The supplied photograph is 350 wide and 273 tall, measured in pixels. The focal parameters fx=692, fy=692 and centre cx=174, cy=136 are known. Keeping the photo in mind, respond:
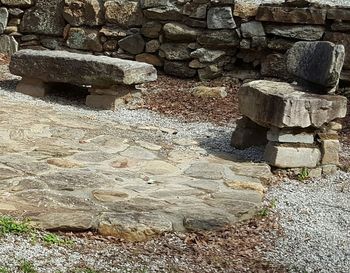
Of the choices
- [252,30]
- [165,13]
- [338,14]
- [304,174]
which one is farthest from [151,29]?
[304,174]

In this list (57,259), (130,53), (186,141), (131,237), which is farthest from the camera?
(130,53)

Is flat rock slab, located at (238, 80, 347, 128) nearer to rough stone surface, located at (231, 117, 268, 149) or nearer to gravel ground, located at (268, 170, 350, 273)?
rough stone surface, located at (231, 117, 268, 149)

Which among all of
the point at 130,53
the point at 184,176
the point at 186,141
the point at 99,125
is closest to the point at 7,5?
the point at 130,53

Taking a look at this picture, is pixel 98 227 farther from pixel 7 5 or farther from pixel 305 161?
pixel 7 5

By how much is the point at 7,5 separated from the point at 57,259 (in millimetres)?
7073

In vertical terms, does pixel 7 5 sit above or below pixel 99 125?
above

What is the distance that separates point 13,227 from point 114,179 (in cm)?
135

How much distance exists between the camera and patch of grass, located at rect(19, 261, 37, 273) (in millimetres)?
3586

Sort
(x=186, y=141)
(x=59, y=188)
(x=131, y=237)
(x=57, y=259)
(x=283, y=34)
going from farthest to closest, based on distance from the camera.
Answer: (x=283, y=34) < (x=186, y=141) < (x=59, y=188) < (x=131, y=237) < (x=57, y=259)

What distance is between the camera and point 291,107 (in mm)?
5672

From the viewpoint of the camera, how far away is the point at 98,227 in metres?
4.24

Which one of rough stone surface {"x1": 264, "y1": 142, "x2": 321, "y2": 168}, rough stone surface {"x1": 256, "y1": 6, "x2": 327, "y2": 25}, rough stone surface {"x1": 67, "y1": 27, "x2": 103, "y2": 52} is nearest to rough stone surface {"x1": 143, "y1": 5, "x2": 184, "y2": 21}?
rough stone surface {"x1": 67, "y1": 27, "x2": 103, "y2": 52}

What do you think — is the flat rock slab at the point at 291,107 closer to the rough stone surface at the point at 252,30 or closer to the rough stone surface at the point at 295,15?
the rough stone surface at the point at 295,15

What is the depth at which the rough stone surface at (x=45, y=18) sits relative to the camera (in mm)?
9922
